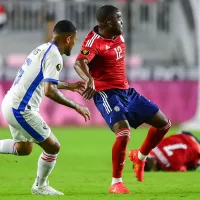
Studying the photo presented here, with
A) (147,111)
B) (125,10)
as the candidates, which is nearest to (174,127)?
(125,10)

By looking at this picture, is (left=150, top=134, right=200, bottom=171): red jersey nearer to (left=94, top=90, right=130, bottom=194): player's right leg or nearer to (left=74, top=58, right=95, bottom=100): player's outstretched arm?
(left=94, top=90, right=130, bottom=194): player's right leg

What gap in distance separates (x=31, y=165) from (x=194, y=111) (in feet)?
32.9

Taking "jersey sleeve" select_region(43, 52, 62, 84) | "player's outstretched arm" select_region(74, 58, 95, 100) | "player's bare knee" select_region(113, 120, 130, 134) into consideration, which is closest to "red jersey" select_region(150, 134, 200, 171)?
"player's bare knee" select_region(113, 120, 130, 134)

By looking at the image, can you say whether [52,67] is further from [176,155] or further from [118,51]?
[176,155]

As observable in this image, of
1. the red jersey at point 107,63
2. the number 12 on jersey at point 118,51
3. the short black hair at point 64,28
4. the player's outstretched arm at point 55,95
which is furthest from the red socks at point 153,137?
the short black hair at point 64,28

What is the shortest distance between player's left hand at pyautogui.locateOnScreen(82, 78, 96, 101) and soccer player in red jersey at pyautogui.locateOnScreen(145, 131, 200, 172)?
8.68ft

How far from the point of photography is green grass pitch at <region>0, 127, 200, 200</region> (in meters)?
9.09

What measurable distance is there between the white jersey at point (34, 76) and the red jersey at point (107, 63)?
35.9 inches

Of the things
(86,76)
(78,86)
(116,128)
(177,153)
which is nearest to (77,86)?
(78,86)

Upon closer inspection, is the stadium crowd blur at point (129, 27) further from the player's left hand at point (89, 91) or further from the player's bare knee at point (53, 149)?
the player's bare knee at point (53, 149)

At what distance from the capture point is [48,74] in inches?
343

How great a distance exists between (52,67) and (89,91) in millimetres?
633

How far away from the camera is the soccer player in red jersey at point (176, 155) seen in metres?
11.6

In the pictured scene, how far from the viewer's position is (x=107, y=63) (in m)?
9.92
